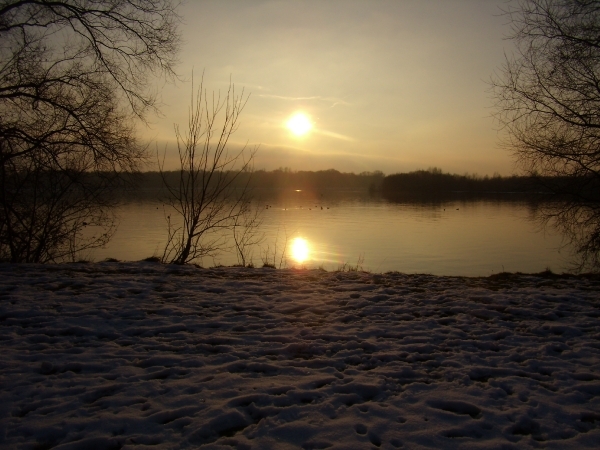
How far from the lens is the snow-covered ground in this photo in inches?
106

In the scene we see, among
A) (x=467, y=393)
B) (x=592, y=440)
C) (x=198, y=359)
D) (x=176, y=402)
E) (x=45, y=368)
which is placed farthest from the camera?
(x=198, y=359)

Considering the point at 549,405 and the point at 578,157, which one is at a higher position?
the point at 578,157

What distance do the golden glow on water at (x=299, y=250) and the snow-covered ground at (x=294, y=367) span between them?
9187 mm

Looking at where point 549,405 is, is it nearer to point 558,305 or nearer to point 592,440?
point 592,440

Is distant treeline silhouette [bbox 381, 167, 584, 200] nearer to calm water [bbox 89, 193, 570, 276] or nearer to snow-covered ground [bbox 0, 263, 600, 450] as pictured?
calm water [bbox 89, 193, 570, 276]

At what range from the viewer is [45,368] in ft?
11.5

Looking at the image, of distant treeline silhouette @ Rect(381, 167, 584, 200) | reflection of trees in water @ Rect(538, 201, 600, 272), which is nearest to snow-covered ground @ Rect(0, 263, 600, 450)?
reflection of trees in water @ Rect(538, 201, 600, 272)

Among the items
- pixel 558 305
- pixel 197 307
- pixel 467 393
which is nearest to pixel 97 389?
pixel 197 307

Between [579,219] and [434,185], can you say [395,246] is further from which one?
[434,185]

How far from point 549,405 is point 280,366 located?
7.37 ft

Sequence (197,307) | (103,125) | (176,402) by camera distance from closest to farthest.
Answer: (176,402)
(197,307)
(103,125)

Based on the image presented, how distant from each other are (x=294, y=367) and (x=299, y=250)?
45.7ft

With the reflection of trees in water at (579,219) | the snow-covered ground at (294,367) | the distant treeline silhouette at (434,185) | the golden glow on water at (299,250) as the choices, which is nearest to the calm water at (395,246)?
the golden glow on water at (299,250)

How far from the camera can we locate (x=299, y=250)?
17.6 m
